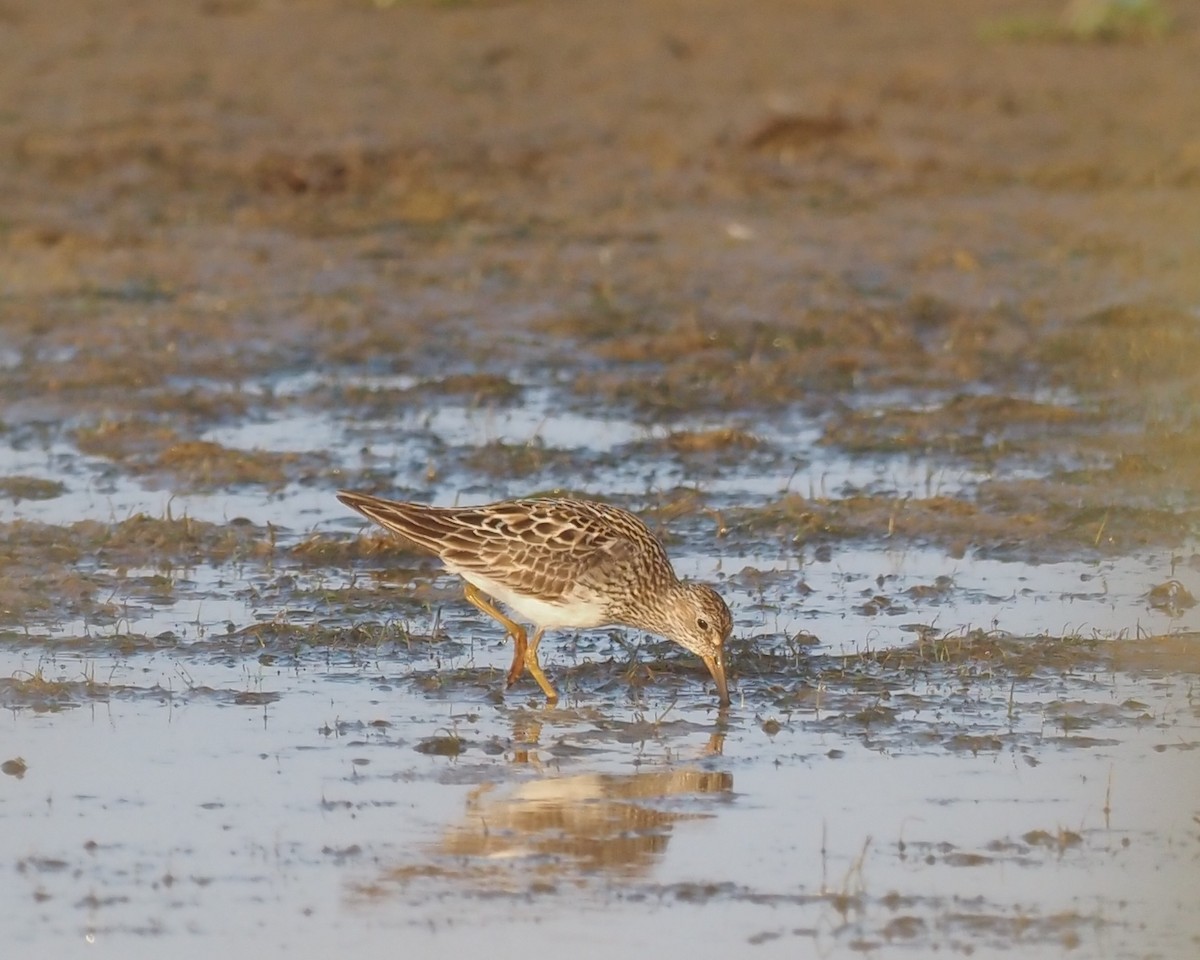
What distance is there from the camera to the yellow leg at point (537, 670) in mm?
8836

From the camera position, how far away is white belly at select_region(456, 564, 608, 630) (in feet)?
29.4

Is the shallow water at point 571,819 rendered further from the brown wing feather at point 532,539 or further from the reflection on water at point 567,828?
the brown wing feather at point 532,539

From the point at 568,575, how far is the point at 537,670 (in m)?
0.38

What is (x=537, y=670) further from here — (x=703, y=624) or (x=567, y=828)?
(x=567, y=828)

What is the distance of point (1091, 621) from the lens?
385 inches

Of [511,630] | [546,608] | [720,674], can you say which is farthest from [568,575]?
[720,674]

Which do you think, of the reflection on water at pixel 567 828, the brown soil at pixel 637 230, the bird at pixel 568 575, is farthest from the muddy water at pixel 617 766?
the brown soil at pixel 637 230

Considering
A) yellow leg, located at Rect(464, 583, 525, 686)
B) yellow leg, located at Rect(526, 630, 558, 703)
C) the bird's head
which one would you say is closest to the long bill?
the bird's head

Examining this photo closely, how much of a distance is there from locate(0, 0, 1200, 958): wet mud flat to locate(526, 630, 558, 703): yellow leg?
0.12 meters

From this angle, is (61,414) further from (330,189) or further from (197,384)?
(330,189)

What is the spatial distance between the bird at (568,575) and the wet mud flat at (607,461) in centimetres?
27

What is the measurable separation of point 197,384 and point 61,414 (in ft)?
3.47

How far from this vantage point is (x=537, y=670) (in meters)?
8.85

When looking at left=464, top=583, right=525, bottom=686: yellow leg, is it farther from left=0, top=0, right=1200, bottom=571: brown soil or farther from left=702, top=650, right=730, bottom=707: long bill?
left=0, top=0, right=1200, bottom=571: brown soil
